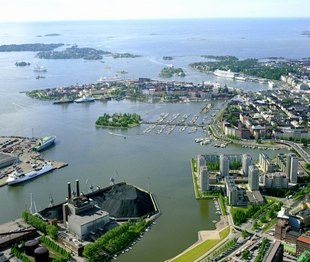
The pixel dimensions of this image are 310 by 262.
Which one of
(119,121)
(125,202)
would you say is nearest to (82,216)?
(125,202)

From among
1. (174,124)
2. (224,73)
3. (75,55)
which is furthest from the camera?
(75,55)

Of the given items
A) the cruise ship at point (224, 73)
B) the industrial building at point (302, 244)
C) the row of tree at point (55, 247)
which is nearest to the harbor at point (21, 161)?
the row of tree at point (55, 247)

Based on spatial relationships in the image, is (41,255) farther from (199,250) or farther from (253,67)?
(253,67)

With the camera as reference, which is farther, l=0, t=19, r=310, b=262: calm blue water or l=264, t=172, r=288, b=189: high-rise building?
l=264, t=172, r=288, b=189: high-rise building

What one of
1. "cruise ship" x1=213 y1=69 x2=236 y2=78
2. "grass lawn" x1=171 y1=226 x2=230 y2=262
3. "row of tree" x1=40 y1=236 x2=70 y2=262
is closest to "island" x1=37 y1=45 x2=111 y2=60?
"cruise ship" x1=213 y1=69 x2=236 y2=78

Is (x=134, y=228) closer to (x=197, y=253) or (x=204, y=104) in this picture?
(x=197, y=253)

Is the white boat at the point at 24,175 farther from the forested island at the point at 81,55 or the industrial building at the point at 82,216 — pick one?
the forested island at the point at 81,55

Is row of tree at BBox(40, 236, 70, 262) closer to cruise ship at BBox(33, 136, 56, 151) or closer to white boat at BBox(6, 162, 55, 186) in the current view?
white boat at BBox(6, 162, 55, 186)
